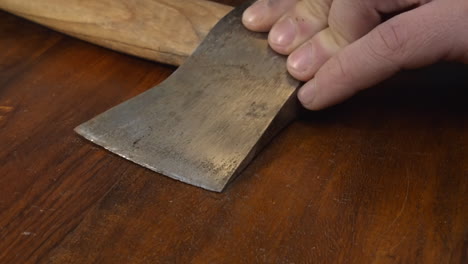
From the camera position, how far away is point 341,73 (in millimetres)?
1204

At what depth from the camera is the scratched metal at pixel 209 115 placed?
116 centimetres

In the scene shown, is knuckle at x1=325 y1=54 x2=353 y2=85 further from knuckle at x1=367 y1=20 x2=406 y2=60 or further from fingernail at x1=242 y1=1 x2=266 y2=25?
fingernail at x1=242 y1=1 x2=266 y2=25

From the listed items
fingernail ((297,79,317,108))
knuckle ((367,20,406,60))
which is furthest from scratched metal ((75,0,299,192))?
knuckle ((367,20,406,60))

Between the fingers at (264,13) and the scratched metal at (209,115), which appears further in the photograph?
the fingers at (264,13)

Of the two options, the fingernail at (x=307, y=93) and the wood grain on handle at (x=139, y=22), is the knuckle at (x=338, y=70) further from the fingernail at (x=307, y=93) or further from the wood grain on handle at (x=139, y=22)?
the wood grain on handle at (x=139, y=22)

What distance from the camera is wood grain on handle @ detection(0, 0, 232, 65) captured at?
55.2 inches

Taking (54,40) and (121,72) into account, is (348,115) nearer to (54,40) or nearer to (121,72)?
(121,72)

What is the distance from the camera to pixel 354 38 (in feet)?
4.06

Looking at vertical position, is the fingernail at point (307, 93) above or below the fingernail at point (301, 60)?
below

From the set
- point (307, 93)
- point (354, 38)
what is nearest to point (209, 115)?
point (307, 93)

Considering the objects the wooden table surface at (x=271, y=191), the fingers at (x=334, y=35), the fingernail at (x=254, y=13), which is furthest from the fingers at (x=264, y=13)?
the wooden table surface at (x=271, y=191)

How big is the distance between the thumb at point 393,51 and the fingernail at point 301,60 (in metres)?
0.03

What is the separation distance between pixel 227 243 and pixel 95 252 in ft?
0.65

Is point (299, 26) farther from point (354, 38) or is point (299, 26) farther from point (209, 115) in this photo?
point (209, 115)
